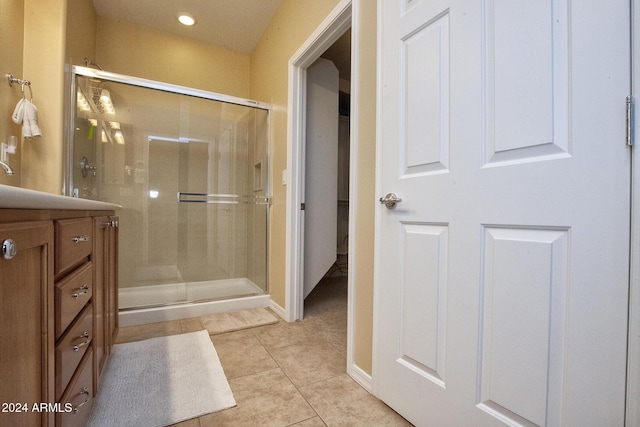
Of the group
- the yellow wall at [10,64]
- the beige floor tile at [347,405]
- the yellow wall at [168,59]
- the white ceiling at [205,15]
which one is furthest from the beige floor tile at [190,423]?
the yellow wall at [168,59]

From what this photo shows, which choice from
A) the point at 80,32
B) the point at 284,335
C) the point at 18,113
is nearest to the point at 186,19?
the point at 80,32

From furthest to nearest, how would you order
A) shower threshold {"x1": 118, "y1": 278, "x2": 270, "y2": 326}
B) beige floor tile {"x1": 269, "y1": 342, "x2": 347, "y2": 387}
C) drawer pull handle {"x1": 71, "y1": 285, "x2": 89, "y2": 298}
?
shower threshold {"x1": 118, "y1": 278, "x2": 270, "y2": 326} → beige floor tile {"x1": 269, "y1": 342, "x2": 347, "y2": 387} → drawer pull handle {"x1": 71, "y1": 285, "x2": 89, "y2": 298}

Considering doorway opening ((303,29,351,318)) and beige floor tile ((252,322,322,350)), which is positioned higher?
doorway opening ((303,29,351,318))

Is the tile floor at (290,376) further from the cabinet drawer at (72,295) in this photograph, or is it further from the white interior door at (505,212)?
the cabinet drawer at (72,295)

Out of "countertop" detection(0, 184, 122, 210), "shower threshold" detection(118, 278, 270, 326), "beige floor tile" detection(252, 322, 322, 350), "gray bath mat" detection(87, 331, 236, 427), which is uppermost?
"countertop" detection(0, 184, 122, 210)

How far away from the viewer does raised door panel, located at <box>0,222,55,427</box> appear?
49cm

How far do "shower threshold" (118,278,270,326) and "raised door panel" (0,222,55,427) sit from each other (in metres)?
1.73

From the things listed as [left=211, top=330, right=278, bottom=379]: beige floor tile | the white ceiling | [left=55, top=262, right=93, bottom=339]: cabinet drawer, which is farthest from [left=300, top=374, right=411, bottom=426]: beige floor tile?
the white ceiling

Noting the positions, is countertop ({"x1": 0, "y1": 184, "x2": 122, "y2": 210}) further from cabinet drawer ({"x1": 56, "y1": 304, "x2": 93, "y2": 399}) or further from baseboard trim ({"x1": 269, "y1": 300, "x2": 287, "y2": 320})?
baseboard trim ({"x1": 269, "y1": 300, "x2": 287, "y2": 320})

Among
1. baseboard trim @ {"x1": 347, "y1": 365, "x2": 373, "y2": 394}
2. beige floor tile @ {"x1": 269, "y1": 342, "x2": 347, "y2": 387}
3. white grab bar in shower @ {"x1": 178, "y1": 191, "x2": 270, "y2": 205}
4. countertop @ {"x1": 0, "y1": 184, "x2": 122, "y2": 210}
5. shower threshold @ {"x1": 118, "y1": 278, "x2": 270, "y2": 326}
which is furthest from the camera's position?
white grab bar in shower @ {"x1": 178, "y1": 191, "x2": 270, "y2": 205}

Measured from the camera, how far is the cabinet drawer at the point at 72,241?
0.72 m

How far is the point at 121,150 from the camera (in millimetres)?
2670

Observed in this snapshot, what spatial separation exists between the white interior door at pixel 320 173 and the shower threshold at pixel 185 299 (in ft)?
2.04

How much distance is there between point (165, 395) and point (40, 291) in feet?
3.04
